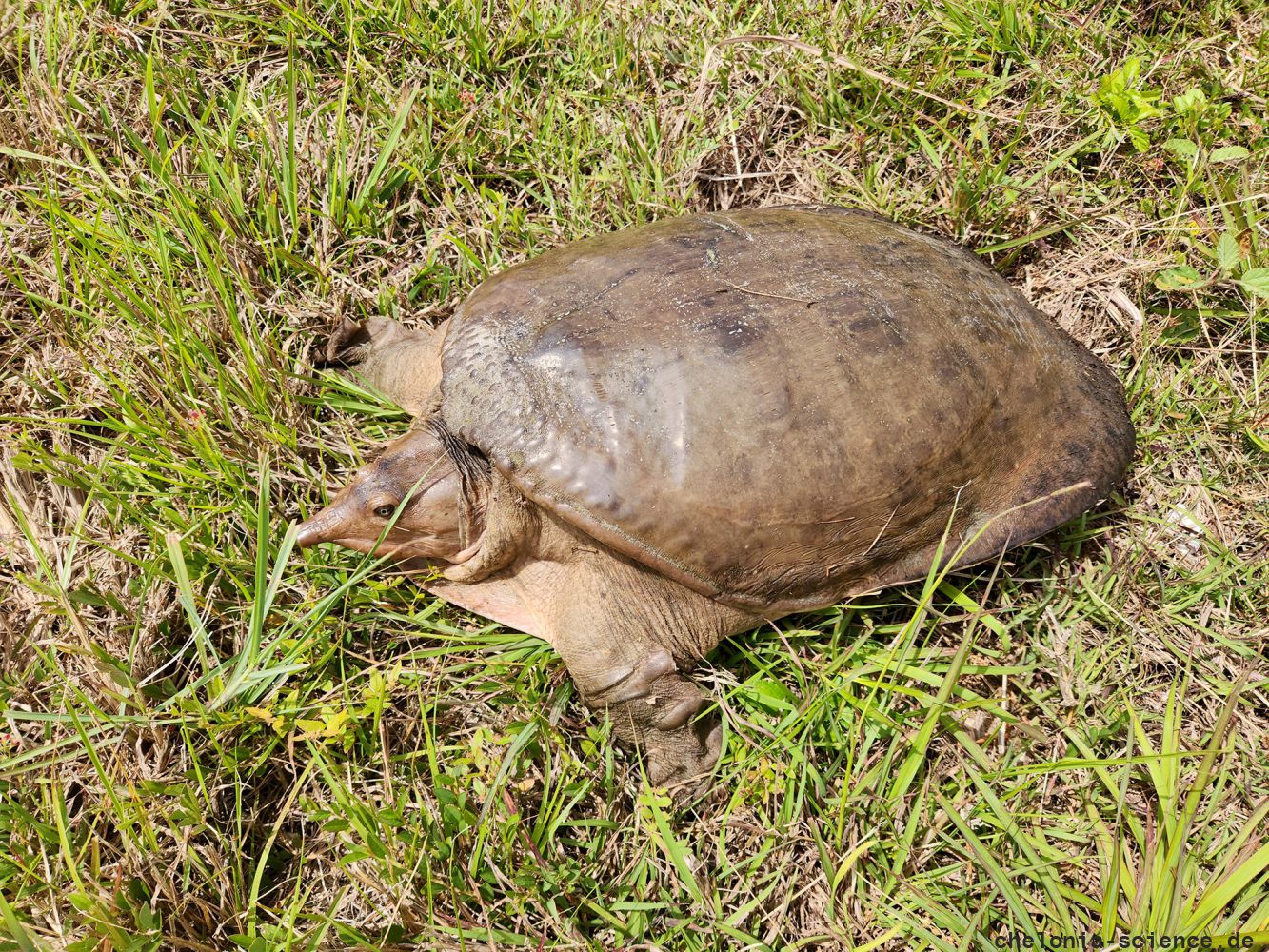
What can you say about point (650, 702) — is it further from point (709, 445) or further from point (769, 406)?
point (769, 406)

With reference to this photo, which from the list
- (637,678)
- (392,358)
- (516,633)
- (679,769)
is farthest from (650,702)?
(392,358)

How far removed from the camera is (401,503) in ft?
8.26

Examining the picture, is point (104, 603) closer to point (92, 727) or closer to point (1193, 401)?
point (92, 727)

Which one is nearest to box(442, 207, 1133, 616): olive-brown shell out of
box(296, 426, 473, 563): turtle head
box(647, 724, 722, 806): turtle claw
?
box(296, 426, 473, 563): turtle head

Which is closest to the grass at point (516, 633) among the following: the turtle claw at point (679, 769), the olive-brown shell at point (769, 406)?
the turtle claw at point (679, 769)

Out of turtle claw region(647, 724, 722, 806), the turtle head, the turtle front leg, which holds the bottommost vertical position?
turtle claw region(647, 724, 722, 806)

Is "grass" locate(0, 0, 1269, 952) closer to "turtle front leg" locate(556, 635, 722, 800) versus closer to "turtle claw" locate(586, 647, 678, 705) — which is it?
"turtle front leg" locate(556, 635, 722, 800)

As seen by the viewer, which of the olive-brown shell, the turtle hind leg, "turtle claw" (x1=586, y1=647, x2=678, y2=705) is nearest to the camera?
the olive-brown shell

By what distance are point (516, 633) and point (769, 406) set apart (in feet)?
3.64

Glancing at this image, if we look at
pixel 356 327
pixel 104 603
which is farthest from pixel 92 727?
pixel 356 327

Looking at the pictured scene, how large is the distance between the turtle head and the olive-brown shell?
0.15 m

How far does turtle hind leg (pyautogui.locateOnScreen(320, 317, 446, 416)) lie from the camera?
2.89 meters

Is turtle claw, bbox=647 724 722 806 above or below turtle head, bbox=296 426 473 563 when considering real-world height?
below

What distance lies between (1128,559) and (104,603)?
3.26 metres
